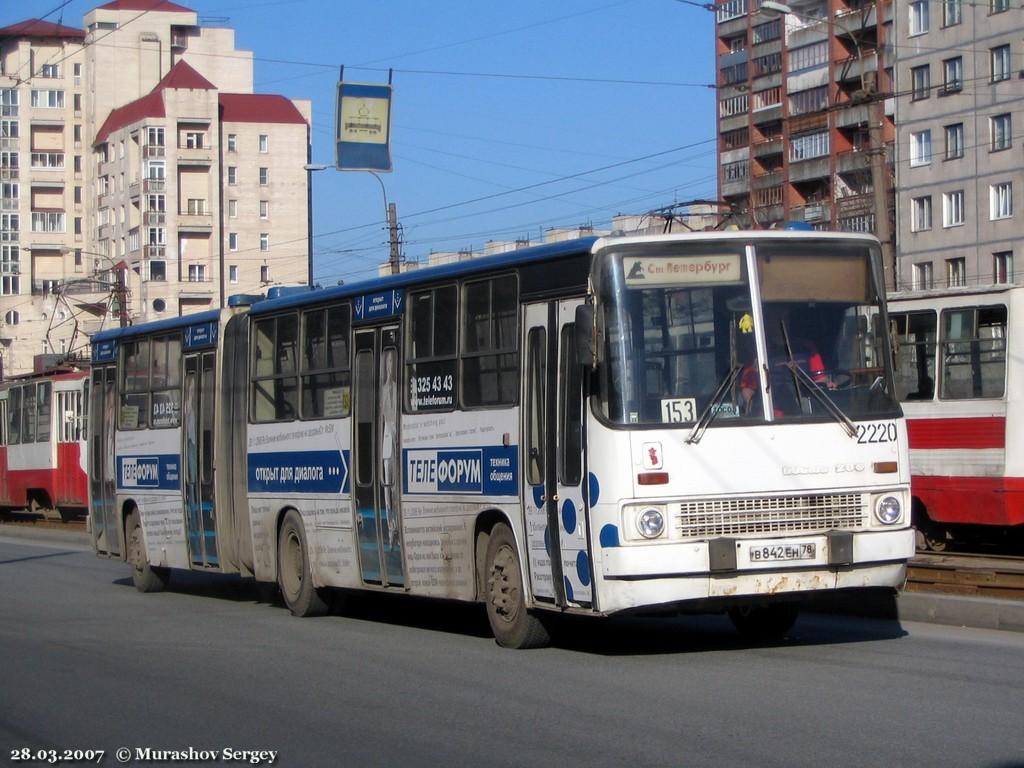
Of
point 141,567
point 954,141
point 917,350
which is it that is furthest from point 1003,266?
point 141,567

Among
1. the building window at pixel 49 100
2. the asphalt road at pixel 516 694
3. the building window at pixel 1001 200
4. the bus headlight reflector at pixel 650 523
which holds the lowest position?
the asphalt road at pixel 516 694

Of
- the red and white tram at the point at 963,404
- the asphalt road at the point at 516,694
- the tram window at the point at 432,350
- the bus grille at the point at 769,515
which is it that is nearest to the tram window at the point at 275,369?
the asphalt road at the point at 516,694

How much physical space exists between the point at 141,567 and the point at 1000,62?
154ft

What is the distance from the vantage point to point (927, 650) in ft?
37.7

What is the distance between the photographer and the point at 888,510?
441 inches

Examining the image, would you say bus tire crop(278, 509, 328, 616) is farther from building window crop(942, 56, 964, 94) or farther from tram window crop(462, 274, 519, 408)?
building window crop(942, 56, 964, 94)

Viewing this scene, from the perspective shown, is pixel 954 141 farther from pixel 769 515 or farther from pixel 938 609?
pixel 769 515

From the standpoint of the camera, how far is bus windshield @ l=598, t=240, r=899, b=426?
10.9m

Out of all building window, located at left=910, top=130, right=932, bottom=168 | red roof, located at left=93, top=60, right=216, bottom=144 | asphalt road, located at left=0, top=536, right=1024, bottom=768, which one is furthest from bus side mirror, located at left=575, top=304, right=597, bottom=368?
red roof, located at left=93, top=60, right=216, bottom=144

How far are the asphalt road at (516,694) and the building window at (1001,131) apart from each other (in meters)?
47.6

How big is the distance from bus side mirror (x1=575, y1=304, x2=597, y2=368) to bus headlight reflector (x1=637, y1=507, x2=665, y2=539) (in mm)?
1039

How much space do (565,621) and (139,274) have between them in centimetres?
9300

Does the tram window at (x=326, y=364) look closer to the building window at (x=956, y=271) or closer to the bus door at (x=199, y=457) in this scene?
the bus door at (x=199, y=457)

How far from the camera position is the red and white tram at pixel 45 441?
3722 centimetres
